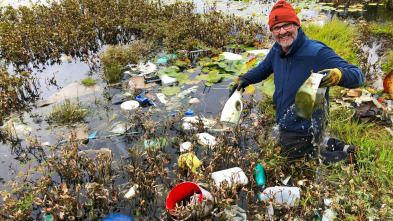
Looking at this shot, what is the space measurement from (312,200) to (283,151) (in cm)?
60

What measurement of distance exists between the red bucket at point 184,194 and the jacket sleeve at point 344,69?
131 cm

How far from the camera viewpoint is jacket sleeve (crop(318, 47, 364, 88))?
1.95 meters

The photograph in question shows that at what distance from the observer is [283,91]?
243 centimetres

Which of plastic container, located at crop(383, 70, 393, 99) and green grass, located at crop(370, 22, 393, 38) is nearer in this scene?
plastic container, located at crop(383, 70, 393, 99)

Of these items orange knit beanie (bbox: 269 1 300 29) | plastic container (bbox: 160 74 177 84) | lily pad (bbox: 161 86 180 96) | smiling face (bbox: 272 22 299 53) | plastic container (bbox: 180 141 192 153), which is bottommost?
plastic container (bbox: 180 141 192 153)

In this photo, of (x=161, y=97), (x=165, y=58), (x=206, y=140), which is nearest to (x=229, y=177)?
(x=206, y=140)

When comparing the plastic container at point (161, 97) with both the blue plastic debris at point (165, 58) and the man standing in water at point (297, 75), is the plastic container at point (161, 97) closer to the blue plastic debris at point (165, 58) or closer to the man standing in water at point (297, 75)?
the blue plastic debris at point (165, 58)

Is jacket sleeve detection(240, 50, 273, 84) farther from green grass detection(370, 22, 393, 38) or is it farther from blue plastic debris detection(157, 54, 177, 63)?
green grass detection(370, 22, 393, 38)

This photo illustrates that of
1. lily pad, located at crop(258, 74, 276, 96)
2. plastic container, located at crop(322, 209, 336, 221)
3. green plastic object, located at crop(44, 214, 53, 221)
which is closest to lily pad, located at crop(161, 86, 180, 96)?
lily pad, located at crop(258, 74, 276, 96)

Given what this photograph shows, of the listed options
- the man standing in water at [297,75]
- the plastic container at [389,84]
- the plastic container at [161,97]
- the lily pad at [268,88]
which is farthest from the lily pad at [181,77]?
the plastic container at [389,84]

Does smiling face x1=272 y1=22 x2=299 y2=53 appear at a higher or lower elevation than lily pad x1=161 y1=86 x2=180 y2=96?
higher

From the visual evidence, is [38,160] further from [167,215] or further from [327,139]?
[327,139]

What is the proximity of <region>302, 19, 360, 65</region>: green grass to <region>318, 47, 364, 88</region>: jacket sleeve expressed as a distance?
2.57 metres

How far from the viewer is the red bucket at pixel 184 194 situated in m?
2.05
